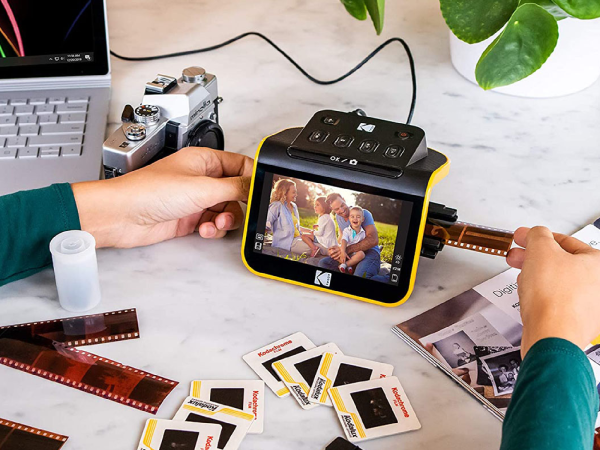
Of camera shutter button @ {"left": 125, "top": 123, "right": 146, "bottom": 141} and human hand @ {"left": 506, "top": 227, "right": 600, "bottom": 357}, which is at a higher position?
human hand @ {"left": 506, "top": 227, "right": 600, "bottom": 357}

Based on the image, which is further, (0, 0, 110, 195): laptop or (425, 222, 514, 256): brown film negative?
(0, 0, 110, 195): laptop

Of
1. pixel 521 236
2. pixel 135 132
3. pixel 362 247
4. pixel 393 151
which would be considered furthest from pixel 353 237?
pixel 135 132

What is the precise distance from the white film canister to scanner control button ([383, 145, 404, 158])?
37 centimetres

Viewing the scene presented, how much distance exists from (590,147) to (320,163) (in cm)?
58

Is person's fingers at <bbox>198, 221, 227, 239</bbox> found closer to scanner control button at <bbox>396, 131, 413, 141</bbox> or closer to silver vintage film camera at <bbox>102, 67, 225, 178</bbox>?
silver vintage film camera at <bbox>102, 67, 225, 178</bbox>

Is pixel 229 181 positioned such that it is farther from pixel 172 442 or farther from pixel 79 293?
pixel 172 442

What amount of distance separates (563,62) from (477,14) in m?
0.33

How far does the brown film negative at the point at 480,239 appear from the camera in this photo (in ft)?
3.10

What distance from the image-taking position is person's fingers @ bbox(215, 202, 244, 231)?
0.99 m

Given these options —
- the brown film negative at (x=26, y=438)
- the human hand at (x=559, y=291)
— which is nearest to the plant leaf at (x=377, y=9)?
the human hand at (x=559, y=291)

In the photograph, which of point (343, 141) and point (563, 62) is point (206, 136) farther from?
point (563, 62)

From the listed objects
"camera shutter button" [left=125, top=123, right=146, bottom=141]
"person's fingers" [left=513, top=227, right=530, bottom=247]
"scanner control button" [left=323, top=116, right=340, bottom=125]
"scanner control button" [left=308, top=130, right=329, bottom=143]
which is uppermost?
"scanner control button" [left=323, top=116, right=340, bottom=125]

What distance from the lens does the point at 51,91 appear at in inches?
46.9

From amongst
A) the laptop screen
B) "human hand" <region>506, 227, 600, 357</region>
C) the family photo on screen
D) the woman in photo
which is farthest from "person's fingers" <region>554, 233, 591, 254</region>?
the laptop screen
